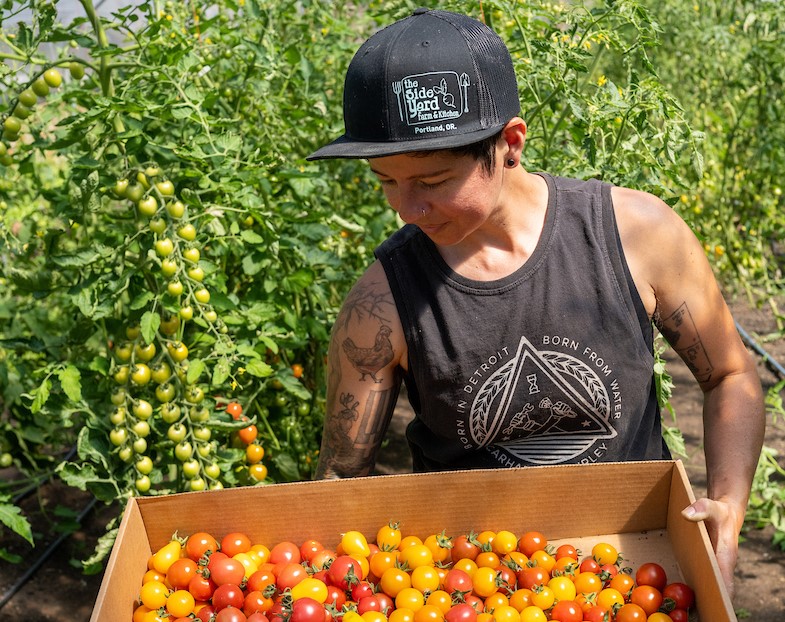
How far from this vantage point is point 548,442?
5.68ft

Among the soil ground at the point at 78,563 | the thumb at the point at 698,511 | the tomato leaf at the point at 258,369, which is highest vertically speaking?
the thumb at the point at 698,511

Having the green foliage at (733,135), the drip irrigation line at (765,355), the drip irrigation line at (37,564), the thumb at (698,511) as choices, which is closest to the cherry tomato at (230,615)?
the thumb at (698,511)

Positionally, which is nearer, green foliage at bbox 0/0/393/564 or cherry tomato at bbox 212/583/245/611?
cherry tomato at bbox 212/583/245/611

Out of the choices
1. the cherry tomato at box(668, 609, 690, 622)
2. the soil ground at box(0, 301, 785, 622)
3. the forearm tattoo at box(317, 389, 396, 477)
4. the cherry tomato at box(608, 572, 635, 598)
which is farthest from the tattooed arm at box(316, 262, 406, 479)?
the soil ground at box(0, 301, 785, 622)

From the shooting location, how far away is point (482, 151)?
1.50 metres

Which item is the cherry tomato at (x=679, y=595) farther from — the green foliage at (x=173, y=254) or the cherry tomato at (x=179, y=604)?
the green foliage at (x=173, y=254)

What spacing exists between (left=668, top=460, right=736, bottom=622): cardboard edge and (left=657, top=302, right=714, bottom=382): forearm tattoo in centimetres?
27

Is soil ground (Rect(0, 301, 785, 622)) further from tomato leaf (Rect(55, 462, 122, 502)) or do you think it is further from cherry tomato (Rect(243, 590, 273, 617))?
cherry tomato (Rect(243, 590, 273, 617))

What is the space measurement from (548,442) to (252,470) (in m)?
0.91

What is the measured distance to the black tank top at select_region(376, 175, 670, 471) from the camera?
64.4 inches

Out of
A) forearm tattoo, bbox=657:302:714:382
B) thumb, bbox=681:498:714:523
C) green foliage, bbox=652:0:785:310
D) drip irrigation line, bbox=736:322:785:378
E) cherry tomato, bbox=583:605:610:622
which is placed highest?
forearm tattoo, bbox=657:302:714:382

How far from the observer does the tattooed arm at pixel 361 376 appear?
5.65 feet

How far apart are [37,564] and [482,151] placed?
7.47 ft

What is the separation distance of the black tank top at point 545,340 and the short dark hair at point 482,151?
0.65 feet
